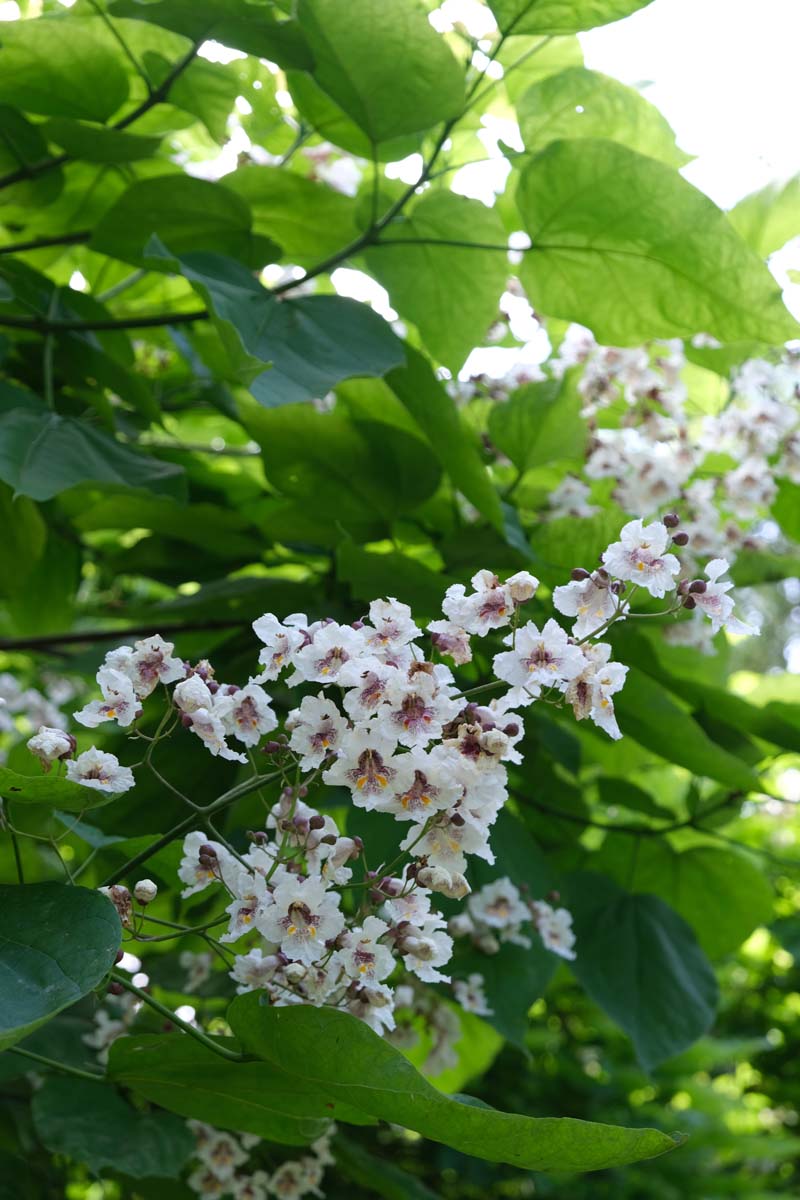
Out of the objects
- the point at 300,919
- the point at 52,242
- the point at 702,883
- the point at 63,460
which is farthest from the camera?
the point at 702,883

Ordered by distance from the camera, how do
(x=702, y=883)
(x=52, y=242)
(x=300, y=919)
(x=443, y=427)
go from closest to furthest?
(x=300, y=919) < (x=443, y=427) < (x=52, y=242) < (x=702, y=883)

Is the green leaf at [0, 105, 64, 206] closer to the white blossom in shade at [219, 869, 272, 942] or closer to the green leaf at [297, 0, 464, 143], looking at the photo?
the green leaf at [297, 0, 464, 143]

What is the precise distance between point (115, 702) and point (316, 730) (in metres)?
0.13

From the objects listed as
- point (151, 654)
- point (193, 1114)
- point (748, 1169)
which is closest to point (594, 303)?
point (151, 654)

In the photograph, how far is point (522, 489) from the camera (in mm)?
1353

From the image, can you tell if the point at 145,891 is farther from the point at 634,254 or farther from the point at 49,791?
the point at 634,254

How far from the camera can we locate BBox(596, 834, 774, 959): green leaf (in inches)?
52.5

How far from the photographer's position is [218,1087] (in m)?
0.71

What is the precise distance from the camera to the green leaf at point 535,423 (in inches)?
49.8

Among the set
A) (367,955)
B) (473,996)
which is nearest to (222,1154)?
(473,996)

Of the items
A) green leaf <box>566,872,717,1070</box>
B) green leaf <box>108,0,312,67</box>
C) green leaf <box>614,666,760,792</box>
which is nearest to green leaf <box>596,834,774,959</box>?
green leaf <box>566,872,717,1070</box>

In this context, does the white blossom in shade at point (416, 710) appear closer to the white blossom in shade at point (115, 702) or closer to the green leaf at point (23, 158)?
the white blossom in shade at point (115, 702)

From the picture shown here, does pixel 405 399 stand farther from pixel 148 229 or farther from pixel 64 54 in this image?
pixel 64 54

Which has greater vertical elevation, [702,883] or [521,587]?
[521,587]
